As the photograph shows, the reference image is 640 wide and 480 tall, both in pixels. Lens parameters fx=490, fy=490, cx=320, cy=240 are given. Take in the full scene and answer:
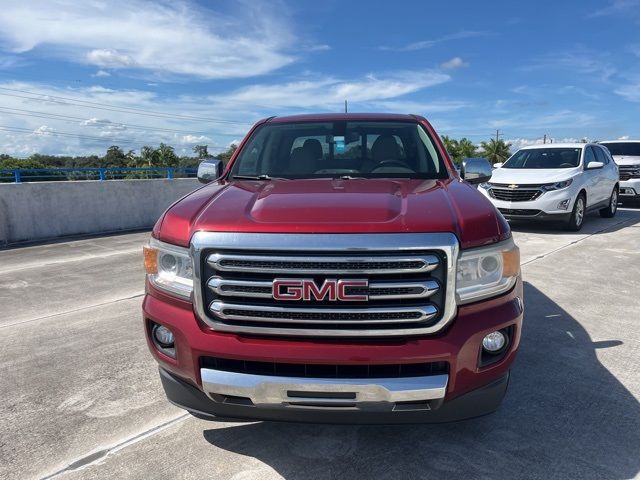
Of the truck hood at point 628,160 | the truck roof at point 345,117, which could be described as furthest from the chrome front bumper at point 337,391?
the truck hood at point 628,160

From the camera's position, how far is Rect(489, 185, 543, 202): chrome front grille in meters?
9.61

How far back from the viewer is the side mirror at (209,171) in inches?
156

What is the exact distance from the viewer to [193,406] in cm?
236

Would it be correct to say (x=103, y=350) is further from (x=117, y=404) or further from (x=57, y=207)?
(x=57, y=207)

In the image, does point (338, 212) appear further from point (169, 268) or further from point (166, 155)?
point (166, 155)

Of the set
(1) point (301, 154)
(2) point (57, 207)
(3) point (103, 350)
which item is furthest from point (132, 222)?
(1) point (301, 154)

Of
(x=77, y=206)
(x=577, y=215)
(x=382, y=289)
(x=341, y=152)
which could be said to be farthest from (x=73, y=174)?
(x=382, y=289)

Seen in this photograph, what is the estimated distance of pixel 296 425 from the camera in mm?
2916

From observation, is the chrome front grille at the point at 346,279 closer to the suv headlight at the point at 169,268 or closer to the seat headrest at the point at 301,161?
the suv headlight at the point at 169,268

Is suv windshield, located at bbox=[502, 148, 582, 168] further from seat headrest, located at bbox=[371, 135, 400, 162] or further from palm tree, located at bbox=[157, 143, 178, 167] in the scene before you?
palm tree, located at bbox=[157, 143, 178, 167]

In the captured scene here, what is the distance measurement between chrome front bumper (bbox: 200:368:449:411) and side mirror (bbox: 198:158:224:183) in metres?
2.14

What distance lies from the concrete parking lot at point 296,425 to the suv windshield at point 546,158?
5932 millimetres

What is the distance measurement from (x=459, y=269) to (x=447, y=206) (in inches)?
14.9

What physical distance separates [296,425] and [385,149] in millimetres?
2094
